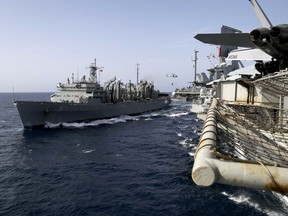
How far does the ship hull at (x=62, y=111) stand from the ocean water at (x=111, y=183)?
8.83 m

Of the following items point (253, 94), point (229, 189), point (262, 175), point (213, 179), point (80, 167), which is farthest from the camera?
point (80, 167)

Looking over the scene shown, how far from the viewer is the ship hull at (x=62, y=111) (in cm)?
4334

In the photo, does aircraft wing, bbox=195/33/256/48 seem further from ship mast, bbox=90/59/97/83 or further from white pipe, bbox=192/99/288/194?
ship mast, bbox=90/59/97/83

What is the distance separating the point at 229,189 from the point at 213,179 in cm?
1562

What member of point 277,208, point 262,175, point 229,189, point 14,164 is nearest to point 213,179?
point 262,175

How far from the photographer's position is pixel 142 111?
2891 inches

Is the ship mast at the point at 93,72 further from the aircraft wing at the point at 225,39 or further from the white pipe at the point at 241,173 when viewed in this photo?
the white pipe at the point at 241,173

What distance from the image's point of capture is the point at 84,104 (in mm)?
50656

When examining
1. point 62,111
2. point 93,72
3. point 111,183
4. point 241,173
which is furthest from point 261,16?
point 93,72

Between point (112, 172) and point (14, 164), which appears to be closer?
point (112, 172)

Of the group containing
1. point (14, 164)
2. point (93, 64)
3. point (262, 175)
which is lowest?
point (14, 164)

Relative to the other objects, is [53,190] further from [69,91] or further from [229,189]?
[69,91]

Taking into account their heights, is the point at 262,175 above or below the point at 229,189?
above

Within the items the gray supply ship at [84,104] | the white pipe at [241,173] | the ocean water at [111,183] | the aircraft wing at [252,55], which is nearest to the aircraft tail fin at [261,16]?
the aircraft wing at [252,55]
